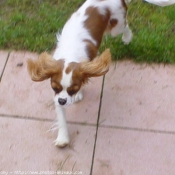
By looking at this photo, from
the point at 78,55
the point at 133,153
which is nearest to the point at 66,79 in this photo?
the point at 78,55

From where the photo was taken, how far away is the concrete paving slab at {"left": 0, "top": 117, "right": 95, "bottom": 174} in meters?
3.99

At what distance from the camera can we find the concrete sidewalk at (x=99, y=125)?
4008 mm

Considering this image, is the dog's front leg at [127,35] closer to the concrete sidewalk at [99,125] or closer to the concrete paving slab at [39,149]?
the concrete sidewalk at [99,125]

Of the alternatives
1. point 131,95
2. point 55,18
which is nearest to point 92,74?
point 131,95

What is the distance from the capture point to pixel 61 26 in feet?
17.2

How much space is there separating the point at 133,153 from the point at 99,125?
1.46 feet

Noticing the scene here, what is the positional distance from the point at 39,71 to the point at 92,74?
0.44 meters

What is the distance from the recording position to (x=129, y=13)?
541cm

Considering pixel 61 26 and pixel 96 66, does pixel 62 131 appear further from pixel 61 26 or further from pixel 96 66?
pixel 61 26

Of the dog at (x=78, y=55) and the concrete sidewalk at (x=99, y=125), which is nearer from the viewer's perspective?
the dog at (x=78, y=55)

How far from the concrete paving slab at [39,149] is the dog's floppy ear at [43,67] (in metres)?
0.77

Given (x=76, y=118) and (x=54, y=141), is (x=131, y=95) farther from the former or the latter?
(x=54, y=141)

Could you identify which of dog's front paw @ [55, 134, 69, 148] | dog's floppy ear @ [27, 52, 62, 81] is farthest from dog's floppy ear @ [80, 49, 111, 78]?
dog's front paw @ [55, 134, 69, 148]

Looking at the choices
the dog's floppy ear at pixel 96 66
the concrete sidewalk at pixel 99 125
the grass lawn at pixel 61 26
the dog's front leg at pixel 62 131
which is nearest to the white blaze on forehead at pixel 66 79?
the dog's floppy ear at pixel 96 66
